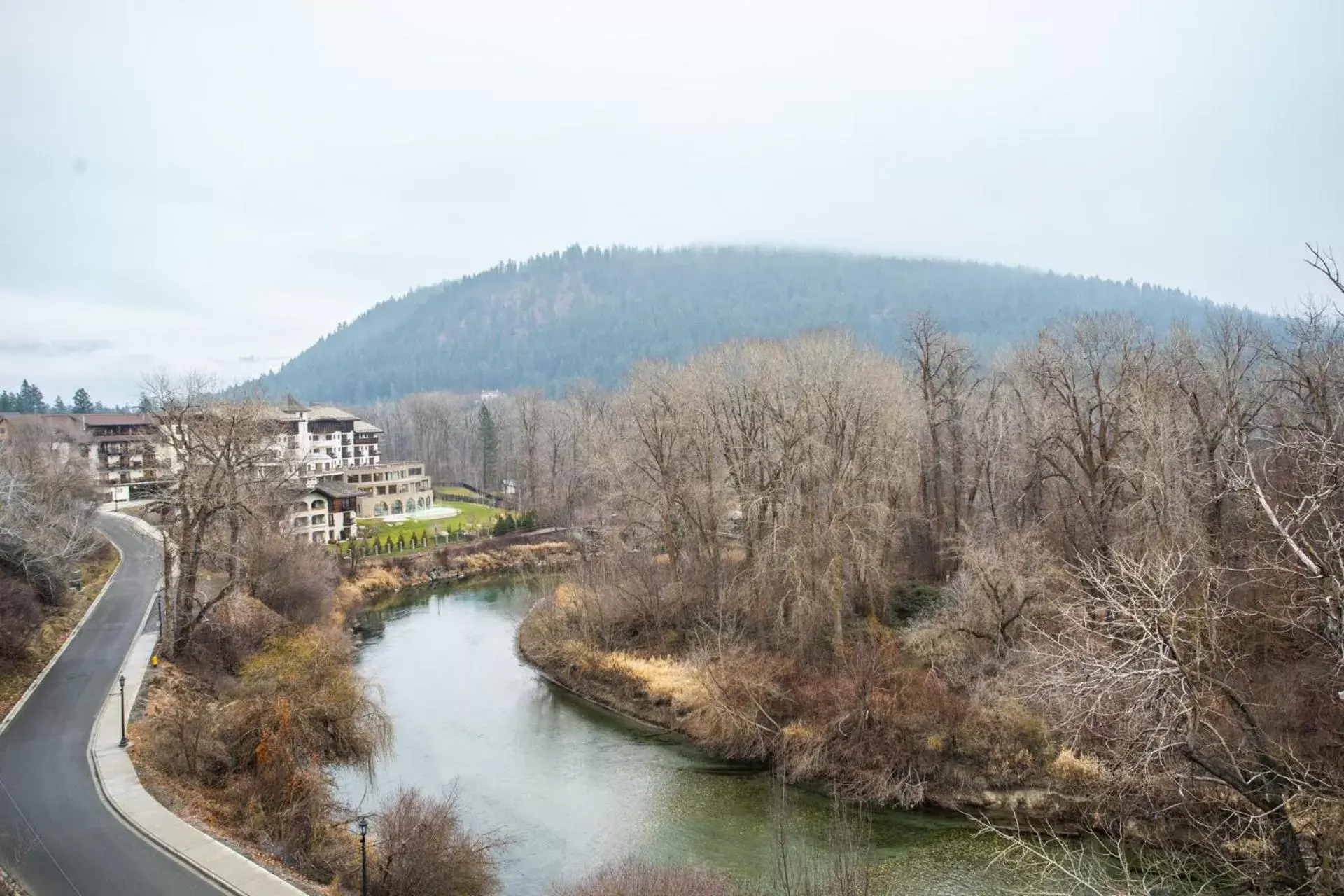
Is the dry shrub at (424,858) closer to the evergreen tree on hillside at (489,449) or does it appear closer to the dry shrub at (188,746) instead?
the dry shrub at (188,746)

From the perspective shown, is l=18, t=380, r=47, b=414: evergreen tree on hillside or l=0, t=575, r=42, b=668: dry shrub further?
l=18, t=380, r=47, b=414: evergreen tree on hillside

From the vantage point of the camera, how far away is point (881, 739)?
21.6 meters

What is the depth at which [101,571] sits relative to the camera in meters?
35.7

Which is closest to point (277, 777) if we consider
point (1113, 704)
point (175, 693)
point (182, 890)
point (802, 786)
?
point (182, 890)

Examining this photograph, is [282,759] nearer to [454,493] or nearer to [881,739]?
[881,739]

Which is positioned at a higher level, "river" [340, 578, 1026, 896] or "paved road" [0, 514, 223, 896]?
"paved road" [0, 514, 223, 896]

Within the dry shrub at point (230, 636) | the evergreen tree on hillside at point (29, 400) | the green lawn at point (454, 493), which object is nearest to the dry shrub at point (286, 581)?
the dry shrub at point (230, 636)

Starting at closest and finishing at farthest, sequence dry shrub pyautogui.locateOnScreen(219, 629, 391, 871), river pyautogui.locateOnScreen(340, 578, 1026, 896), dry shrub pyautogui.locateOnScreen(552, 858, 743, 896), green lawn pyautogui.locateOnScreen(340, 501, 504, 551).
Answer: dry shrub pyautogui.locateOnScreen(552, 858, 743, 896), dry shrub pyautogui.locateOnScreen(219, 629, 391, 871), river pyautogui.locateOnScreen(340, 578, 1026, 896), green lawn pyautogui.locateOnScreen(340, 501, 504, 551)

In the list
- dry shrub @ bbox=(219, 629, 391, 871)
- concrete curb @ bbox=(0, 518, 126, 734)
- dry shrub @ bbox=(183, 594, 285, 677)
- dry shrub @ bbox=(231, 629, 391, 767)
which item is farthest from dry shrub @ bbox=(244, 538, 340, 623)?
dry shrub @ bbox=(219, 629, 391, 871)

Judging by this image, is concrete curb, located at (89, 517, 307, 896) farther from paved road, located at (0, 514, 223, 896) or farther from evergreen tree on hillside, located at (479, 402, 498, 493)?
evergreen tree on hillside, located at (479, 402, 498, 493)

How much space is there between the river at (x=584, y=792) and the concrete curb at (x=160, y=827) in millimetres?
5028

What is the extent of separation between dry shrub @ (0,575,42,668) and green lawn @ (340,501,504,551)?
29.6m

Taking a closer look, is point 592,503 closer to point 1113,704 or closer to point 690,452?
point 690,452

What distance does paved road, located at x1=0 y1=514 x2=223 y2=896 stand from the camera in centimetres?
1362
